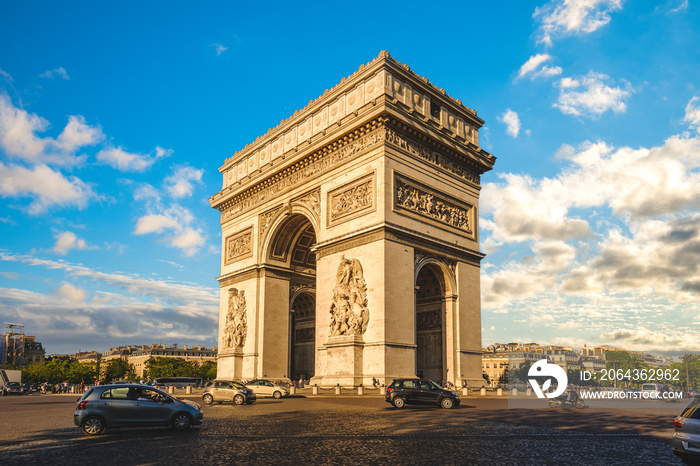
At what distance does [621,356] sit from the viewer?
66.0m

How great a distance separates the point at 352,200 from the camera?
31.0 m

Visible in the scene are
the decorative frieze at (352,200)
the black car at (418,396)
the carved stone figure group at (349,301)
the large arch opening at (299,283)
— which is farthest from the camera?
the large arch opening at (299,283)

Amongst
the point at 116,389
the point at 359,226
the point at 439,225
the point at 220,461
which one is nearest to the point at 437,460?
the point at 220,461

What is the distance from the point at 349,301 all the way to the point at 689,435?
20.9 meters

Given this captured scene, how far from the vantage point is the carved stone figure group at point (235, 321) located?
3803 cm

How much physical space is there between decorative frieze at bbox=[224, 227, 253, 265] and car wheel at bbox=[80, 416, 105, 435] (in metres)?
25.7

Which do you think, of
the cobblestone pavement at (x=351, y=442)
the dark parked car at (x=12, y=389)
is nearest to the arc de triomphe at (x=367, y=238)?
the cobblestone pavement at (x=351, y=442)

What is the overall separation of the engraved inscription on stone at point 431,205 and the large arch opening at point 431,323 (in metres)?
2.94

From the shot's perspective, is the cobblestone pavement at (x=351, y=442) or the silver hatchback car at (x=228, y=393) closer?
the cobblestone pavement at (x=351, y=442)

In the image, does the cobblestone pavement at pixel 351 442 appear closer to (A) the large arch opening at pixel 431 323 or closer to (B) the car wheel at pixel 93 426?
(B) the car wheel at pixel 93 426

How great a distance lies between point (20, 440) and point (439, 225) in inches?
916

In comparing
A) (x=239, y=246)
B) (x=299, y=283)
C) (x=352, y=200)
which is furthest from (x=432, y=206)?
(x=239, y=246)

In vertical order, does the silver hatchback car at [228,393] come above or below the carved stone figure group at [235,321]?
below

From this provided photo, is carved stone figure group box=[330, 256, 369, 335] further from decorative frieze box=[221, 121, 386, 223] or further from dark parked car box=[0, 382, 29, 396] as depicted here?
dark parked car box=[0, 382, 29, 396]
